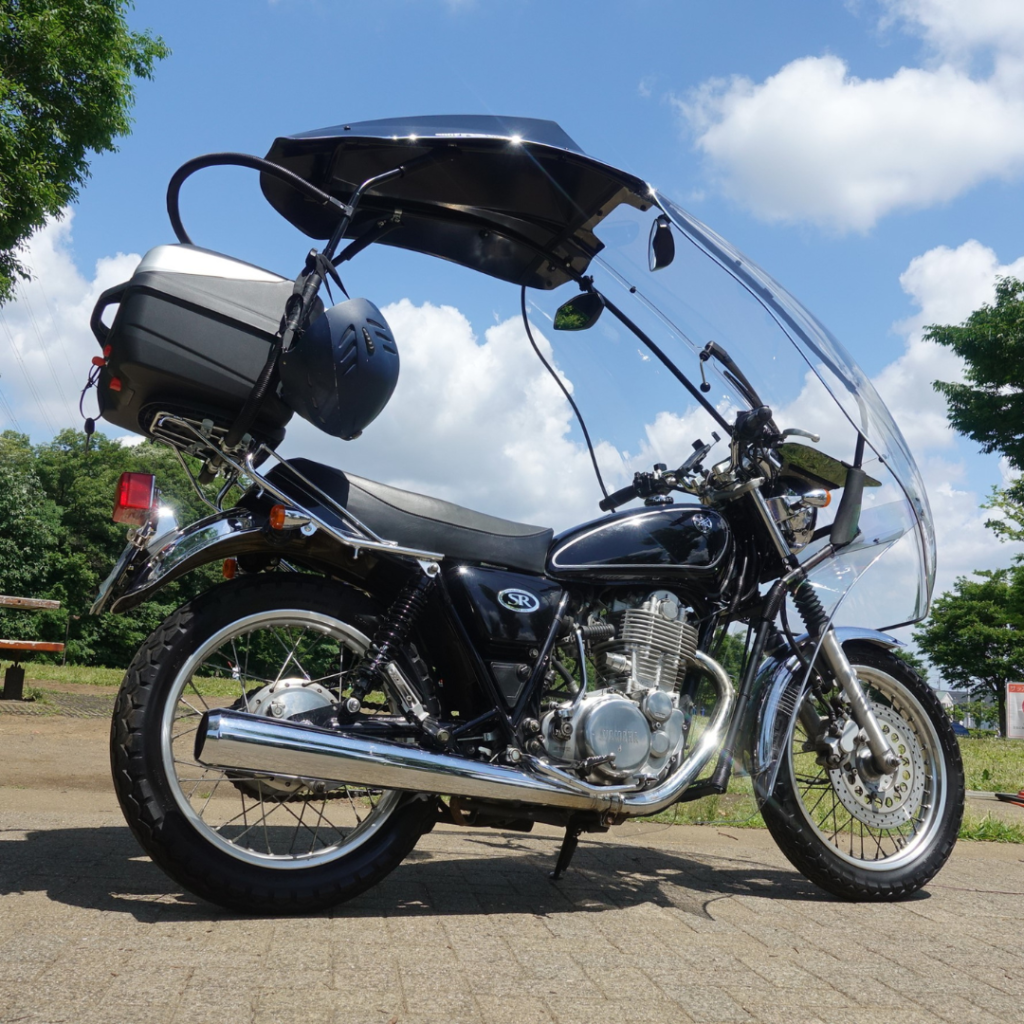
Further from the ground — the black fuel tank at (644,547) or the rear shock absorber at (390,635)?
the black fuel tank at (644,547)

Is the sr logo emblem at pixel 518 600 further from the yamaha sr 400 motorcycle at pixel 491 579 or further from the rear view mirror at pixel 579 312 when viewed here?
the rear view mirror at pixel 579 312

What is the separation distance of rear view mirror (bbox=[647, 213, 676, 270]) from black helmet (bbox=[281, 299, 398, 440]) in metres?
1.13

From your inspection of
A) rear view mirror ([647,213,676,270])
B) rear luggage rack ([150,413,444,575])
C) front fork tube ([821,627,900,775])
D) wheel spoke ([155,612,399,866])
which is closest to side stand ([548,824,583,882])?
wheel spoke ([155,612,399,866])

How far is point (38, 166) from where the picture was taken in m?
12.7

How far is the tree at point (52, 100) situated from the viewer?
41.6 ft

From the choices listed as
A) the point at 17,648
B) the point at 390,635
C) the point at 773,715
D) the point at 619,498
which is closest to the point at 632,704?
the point at 773,715


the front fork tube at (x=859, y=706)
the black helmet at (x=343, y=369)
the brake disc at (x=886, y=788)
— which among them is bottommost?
the brake disc at (x=886, y=788)

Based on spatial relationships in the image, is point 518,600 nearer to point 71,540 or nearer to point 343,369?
point 343,369

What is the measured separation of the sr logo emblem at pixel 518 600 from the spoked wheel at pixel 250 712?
0.44 m

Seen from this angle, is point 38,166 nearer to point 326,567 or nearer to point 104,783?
point 104,783

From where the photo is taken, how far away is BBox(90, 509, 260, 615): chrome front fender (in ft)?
9.78

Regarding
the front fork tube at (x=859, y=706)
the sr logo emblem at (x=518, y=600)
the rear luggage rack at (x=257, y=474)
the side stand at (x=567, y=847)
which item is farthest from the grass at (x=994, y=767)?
the rear luggage rack at (x=257, y=474)

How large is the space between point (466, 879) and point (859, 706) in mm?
1601

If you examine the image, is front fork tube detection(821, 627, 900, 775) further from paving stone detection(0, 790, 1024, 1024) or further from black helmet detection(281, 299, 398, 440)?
black helmet detection(281, 299, 398, 440)
